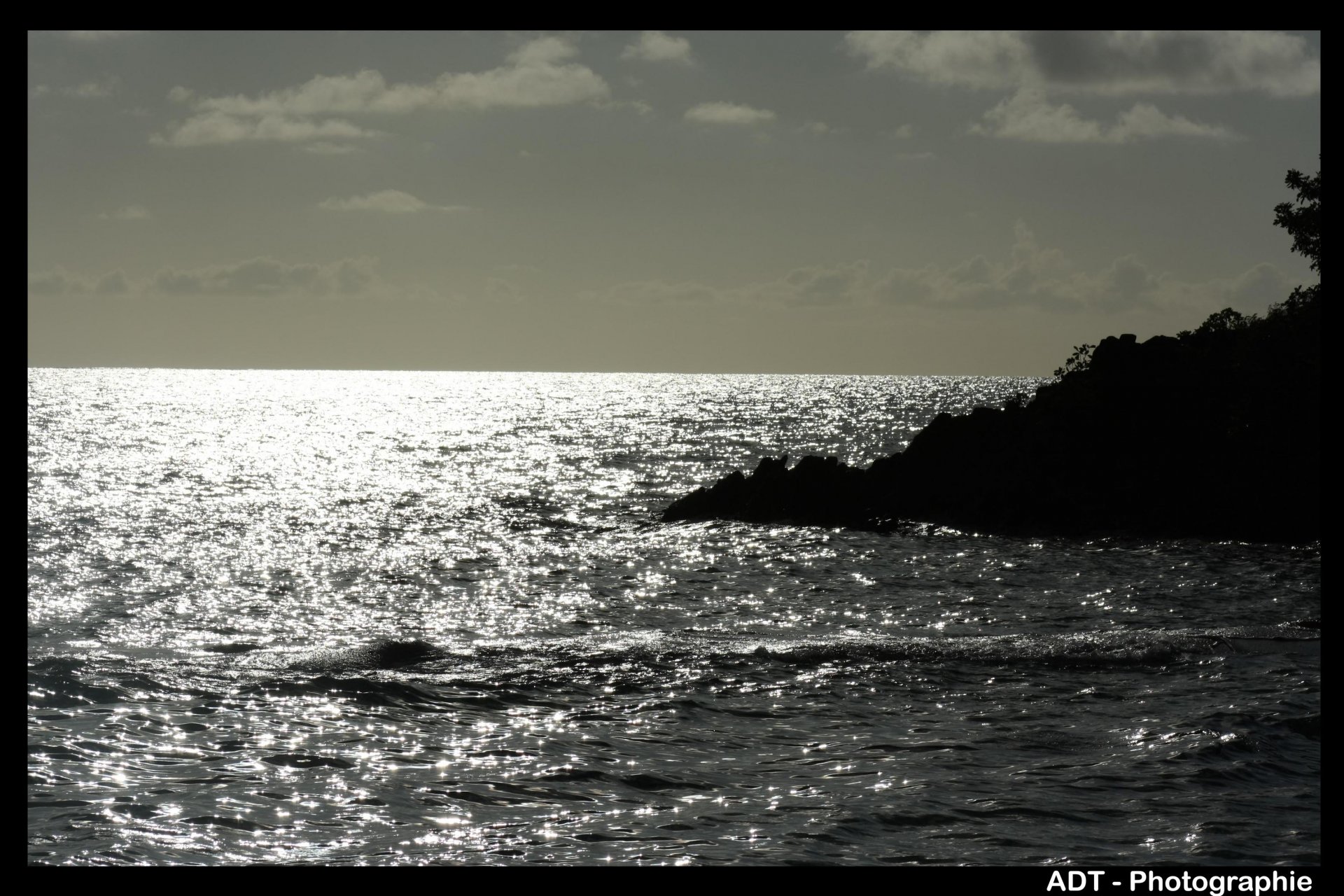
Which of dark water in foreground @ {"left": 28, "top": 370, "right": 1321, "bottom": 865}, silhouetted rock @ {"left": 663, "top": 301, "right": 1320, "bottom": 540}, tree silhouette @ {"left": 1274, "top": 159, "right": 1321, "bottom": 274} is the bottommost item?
dark water in foreground @ {"left": 28, "top": 370, "right": 1321, "bottom": 865}

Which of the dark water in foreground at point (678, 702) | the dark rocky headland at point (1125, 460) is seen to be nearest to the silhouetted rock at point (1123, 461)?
the dark rocky headland at point (1125, 460)

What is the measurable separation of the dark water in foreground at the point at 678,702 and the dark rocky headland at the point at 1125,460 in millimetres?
2952

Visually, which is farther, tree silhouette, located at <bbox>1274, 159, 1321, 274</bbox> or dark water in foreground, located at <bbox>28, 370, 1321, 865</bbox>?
tree silhouette, located at <bbox>1274, 159, 1321, 274</bbox>

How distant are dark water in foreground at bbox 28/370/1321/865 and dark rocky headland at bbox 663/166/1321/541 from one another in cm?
295

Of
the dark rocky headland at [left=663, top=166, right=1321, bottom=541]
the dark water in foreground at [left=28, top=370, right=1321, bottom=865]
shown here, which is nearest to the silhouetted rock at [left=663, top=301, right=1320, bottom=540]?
Result: the dark rocky headland at [left=663, top=166, right=1321, bottom=541]

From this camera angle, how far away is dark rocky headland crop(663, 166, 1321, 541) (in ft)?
131

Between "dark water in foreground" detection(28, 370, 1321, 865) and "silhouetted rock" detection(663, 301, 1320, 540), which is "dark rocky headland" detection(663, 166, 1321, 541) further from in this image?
"dark water in foreground" detection(28, 370, 1321, 865)

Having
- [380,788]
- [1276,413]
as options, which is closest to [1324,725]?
[380,788]

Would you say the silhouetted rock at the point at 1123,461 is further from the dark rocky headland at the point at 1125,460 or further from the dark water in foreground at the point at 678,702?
the dark water in foreground at the point at 678,702

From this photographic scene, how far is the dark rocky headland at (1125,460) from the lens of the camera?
131 feet

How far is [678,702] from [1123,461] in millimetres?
32764

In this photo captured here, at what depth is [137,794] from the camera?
40.7ft
